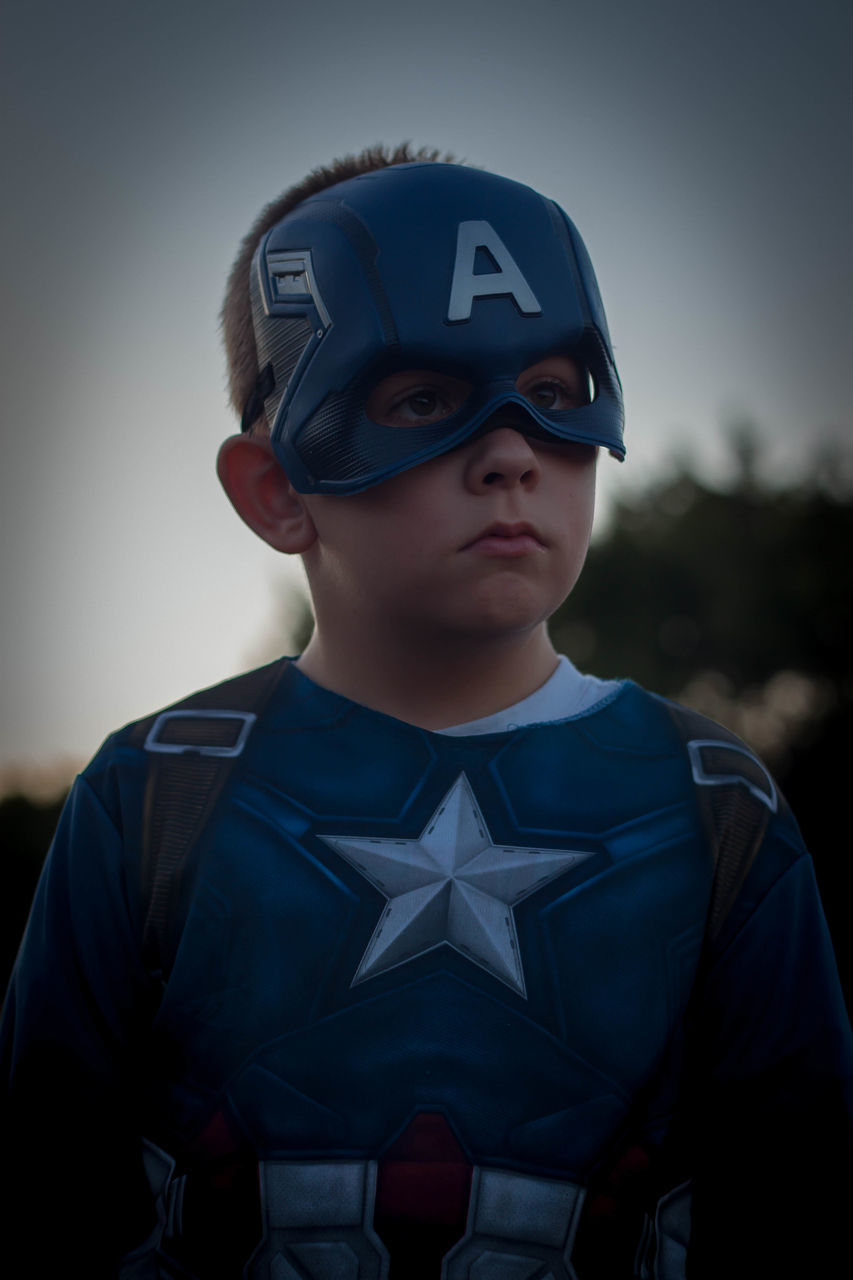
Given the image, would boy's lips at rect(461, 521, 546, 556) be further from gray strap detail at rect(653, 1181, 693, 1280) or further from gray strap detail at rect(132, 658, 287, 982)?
gray strap detail at rect(653, 1181, 693, 1280)

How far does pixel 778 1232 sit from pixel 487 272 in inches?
74.2

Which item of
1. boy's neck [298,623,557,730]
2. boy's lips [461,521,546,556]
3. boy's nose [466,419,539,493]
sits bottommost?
boy's neck [298,623,557,730]

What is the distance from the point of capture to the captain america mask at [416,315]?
1.87 metres

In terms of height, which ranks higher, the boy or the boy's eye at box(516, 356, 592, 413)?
the boy's eye at box(516, 356, 592, 413)

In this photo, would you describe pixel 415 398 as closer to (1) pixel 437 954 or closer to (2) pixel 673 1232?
(1) pixel 437 954

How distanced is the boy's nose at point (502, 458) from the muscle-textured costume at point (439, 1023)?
511 millimetres

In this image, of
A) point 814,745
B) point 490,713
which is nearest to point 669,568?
point 814,745

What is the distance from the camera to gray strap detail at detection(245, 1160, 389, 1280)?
1.75 m

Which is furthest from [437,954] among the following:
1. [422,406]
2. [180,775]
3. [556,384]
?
[556,384]

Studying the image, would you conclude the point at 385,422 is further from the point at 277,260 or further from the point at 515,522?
the point at 277,260

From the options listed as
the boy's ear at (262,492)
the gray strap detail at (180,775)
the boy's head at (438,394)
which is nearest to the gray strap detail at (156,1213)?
the gray strap detail at (180,775)

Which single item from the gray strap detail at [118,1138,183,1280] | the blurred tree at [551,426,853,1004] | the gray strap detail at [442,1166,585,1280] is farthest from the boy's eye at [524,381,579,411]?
the blurred tree at [551,426,853,1004]

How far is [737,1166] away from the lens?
1887 millimetres

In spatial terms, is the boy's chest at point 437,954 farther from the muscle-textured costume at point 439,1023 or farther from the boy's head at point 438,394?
the boy's head at point 438,394
